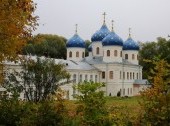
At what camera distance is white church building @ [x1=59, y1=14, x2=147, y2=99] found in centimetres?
5635

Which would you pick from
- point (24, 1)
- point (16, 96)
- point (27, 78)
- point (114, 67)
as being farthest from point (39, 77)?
point (114, 67)

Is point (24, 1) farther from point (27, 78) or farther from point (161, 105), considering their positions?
point (27, 78)

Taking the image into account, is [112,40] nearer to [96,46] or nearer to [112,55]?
[112,55]

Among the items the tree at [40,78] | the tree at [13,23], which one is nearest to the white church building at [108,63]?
the tree at [40,78]

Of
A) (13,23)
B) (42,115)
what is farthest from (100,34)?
(13,23)

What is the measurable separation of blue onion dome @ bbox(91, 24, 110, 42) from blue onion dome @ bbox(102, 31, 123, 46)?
387cm

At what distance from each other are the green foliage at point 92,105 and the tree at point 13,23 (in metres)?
2.20

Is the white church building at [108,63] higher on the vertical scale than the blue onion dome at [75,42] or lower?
lower

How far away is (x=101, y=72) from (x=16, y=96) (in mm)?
42425

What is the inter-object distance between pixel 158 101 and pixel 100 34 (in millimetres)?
50119

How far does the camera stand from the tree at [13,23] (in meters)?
11.4

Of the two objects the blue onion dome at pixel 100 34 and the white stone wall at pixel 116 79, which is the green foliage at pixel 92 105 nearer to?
the white stone wall at pixel 116 79

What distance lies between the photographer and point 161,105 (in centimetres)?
1138

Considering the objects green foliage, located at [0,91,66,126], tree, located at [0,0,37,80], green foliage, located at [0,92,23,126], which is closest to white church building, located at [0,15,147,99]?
green foliage, located at [0,92,23,126]
